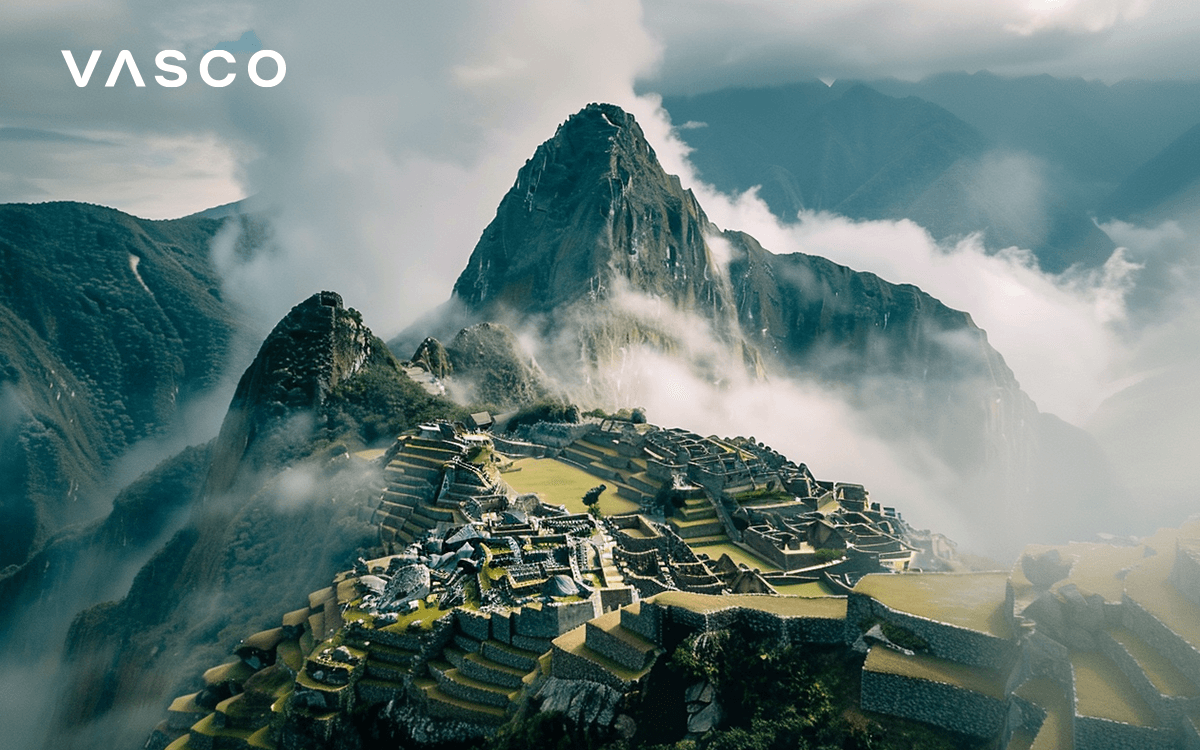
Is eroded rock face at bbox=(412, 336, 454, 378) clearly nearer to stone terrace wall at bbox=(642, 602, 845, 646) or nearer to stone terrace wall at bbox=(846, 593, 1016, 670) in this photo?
stone terrace wall at bbox=(642, 602, 845, 646)

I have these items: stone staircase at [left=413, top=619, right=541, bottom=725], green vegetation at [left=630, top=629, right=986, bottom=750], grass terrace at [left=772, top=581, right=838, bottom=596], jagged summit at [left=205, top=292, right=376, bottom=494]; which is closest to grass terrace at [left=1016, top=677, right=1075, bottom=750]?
green vegetation at [left=630, top=629, right=986, bottom=750]

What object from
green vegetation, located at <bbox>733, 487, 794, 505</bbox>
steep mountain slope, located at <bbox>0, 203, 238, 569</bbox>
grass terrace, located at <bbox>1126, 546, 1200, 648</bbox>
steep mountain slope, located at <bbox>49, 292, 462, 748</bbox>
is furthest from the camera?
steep mountain slope, located at <bbox>0, 203, 238, 569</bbox>

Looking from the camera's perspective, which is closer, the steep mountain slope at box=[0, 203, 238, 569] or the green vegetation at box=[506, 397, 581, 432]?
the green vegetation at box=[506, 397, 581, 432]

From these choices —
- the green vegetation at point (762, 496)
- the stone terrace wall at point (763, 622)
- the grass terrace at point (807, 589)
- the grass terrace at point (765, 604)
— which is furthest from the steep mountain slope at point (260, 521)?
the stone terrace wall at point (763, 622)

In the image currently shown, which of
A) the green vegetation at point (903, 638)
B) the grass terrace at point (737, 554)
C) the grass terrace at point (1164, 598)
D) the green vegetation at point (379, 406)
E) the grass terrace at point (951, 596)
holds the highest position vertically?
the green vegetation at point (379, 406)

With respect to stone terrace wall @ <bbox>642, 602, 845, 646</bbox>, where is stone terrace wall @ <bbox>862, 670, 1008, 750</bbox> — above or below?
below

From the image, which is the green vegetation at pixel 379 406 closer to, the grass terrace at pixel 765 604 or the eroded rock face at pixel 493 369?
the eroded rock face at pixel 493 369

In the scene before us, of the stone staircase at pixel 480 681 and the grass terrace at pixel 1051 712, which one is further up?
the grass terrace at pixel 1051 712

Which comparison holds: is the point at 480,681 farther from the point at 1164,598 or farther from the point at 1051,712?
the point at 1164,598
